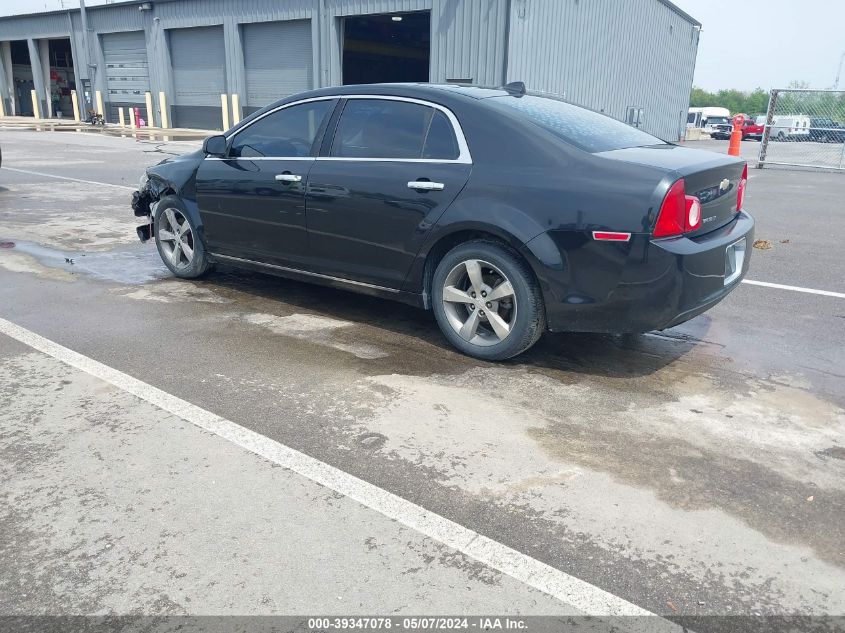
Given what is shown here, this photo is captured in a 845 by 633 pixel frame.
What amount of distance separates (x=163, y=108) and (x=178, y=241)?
3100 cm

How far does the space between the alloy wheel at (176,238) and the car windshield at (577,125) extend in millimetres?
3107

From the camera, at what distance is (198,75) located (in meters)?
32.2

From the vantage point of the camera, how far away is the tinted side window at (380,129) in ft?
15.3

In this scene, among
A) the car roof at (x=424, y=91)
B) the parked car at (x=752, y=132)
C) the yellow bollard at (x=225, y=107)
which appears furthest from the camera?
the parked car at (x=752, y=132)

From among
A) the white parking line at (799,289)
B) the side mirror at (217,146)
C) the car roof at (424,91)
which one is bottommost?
the white parking line at (799,289)

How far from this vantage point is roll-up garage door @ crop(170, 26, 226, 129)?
30.9m

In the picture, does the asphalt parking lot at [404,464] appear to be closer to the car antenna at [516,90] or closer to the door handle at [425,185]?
the door handle at [425,185]

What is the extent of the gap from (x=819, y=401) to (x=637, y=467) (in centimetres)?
150

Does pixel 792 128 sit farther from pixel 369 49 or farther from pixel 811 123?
pixel 369 49

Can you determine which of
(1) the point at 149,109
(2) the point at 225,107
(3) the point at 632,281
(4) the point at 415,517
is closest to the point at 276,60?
(2) the point at 225,107

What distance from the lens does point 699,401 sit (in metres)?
3.95

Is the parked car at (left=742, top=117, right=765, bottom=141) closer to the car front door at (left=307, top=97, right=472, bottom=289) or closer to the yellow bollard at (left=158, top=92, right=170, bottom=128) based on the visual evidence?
the yellow bollard at (left=158, top=92, right=170, bottom=128)

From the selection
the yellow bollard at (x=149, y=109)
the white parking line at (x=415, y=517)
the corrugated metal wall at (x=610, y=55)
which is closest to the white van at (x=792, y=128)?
the corrugated metal wall at (x=610, y=55)

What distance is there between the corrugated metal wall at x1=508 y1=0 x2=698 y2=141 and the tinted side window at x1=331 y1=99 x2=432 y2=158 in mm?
13166
